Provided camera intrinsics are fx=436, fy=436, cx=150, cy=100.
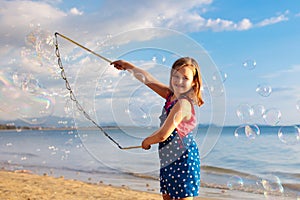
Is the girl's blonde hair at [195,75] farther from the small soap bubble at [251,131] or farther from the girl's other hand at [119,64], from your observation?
the small soap bubble at [251,131]

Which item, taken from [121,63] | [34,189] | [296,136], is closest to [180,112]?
[121,63]

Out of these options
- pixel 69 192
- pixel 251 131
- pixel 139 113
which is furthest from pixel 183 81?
pixel 69 192

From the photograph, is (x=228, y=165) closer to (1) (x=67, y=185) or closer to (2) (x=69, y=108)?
(1) (x=67, y=185)

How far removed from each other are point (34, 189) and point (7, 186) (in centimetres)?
60

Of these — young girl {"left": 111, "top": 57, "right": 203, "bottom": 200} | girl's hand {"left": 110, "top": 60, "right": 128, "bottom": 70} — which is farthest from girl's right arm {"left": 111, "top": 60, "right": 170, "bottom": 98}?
young girl {"left": 111, "top": 57, "right": 203, "bottom": 200}

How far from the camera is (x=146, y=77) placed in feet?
12.7

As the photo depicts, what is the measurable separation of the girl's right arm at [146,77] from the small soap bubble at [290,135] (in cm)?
280

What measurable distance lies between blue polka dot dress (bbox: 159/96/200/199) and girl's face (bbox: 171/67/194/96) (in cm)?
10

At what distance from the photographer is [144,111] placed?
181 inches

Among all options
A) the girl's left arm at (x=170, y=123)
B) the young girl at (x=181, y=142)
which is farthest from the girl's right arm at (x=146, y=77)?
the girl's left arm at (x=170, y=123)

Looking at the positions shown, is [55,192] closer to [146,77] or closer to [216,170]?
[146,77]

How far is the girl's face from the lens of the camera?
3.28 m

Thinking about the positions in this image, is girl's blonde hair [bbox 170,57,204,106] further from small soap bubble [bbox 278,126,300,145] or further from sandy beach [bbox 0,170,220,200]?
sandy beach [bbox 0,170,220,200]

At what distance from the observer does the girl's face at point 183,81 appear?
3.28 metres
